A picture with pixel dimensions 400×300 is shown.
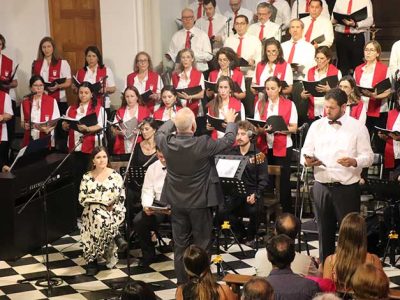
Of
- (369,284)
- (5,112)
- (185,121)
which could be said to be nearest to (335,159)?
(185,121)

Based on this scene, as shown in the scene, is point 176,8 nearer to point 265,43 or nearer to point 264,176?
point 265,43

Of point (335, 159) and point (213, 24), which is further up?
point (213, 24)

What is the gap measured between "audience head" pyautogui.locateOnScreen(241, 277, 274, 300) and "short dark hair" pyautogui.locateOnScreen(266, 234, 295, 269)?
2.27 ft

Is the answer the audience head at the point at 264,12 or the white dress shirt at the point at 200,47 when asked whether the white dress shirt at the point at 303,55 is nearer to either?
the audience head at the point at 264,12

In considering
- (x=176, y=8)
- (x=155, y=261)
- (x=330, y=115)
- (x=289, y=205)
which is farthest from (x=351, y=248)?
(x=176, y=8)

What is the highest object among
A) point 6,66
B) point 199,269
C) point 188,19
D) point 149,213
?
point 188,19

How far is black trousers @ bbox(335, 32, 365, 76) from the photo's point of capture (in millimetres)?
10844

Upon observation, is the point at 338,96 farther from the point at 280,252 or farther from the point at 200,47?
the point at 200,47

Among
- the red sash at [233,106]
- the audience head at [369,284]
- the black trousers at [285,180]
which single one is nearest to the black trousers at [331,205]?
the black trousers at [285,180]

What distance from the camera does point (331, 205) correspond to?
7.07 m

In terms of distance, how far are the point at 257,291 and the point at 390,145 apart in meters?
4.92

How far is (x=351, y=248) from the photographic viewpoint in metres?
5.48

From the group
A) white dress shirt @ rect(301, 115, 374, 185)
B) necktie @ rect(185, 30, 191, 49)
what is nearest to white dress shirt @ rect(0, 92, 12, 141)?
necktie @ rect(185, 30, 191, 49)

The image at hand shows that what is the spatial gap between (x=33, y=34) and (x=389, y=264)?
645cm
